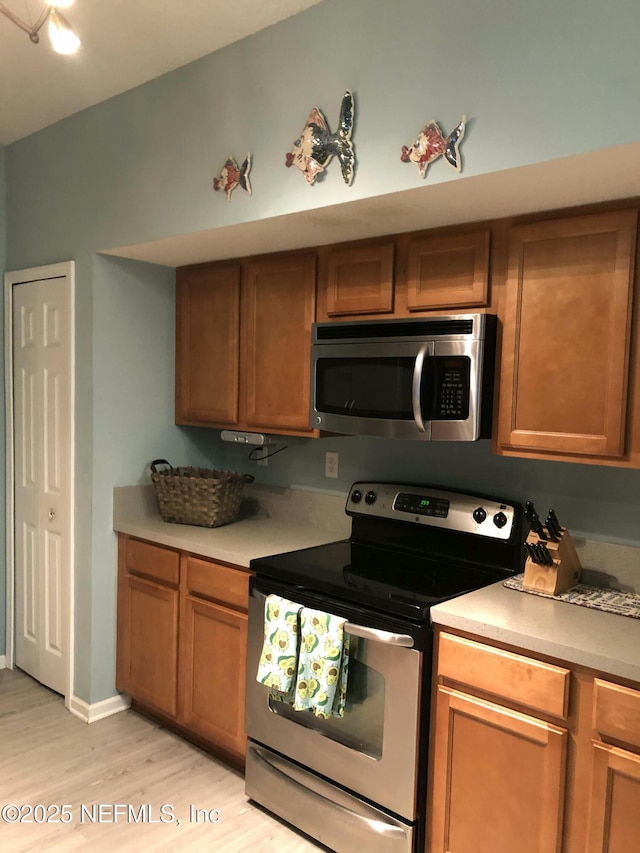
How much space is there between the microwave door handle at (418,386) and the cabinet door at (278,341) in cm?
61

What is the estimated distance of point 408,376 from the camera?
7.15 feet

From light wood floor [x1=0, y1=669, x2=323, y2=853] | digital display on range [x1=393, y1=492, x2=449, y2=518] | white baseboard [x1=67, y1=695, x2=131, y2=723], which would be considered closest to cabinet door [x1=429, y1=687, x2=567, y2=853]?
light wood floor [x1=0, y1=669, x2=323, y2=853]

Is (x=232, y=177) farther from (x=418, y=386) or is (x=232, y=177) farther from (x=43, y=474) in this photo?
(x=43, y=474)

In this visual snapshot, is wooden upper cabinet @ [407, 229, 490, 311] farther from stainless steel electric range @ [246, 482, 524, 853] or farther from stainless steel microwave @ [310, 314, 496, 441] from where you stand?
stainless steel electric range @ [246, 482, 524, 853]

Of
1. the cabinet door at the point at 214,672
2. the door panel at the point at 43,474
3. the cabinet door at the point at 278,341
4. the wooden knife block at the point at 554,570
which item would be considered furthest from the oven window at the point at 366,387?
the door panel at the point at 43,474

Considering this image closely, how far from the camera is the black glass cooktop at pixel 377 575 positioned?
78.1 inches

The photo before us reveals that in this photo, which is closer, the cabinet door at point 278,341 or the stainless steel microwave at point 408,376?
the stainless steel microwave at point 408,376

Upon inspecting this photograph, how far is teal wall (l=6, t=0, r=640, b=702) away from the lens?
5.16 ft

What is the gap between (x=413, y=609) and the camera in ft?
6.23

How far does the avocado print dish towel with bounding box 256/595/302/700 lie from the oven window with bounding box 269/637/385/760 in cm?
18

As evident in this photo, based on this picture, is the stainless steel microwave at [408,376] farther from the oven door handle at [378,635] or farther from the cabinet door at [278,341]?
the oven door handle at [378,635]

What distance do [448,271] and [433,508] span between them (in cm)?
84

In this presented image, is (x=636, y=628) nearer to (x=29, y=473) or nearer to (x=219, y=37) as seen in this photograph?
(x=219, y=37)

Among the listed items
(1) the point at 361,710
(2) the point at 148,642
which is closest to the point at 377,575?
(1) the point at 361,710
